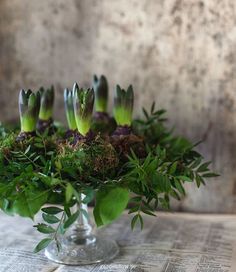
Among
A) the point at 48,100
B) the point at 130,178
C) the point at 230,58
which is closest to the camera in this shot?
the point at 130,178

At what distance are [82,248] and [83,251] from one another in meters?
0.01

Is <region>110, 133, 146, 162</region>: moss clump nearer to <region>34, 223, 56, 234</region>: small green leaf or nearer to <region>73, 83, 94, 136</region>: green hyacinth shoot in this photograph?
<region>73, 83, 94, 136</region>: green hyacinth shoot

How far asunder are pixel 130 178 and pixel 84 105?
148 millimetres

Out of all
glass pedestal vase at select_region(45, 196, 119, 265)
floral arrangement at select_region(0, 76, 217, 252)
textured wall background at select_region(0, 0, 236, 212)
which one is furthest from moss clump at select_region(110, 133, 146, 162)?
textured wall background at select_region(0, 0, 236, 212)

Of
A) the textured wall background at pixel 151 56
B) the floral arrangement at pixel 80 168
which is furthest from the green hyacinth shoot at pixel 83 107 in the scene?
the textured wall background at pixel 151 56

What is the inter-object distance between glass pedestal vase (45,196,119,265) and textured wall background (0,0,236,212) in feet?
0.99

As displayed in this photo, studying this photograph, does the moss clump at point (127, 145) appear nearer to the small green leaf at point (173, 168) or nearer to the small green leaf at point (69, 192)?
the small green leaf at point (173, 168)

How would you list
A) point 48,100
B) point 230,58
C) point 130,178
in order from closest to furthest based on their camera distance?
1. point 130,178
2. point 48,100
3. point 230,58

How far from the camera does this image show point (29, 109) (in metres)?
0.83

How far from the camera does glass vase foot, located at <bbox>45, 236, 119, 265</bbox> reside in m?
0.84

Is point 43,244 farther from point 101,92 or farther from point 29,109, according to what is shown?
point 101,92

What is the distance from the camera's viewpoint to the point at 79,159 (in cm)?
75

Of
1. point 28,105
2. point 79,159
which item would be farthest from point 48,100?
point 79,159

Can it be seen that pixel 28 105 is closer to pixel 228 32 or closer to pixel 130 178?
pixel 130 178
